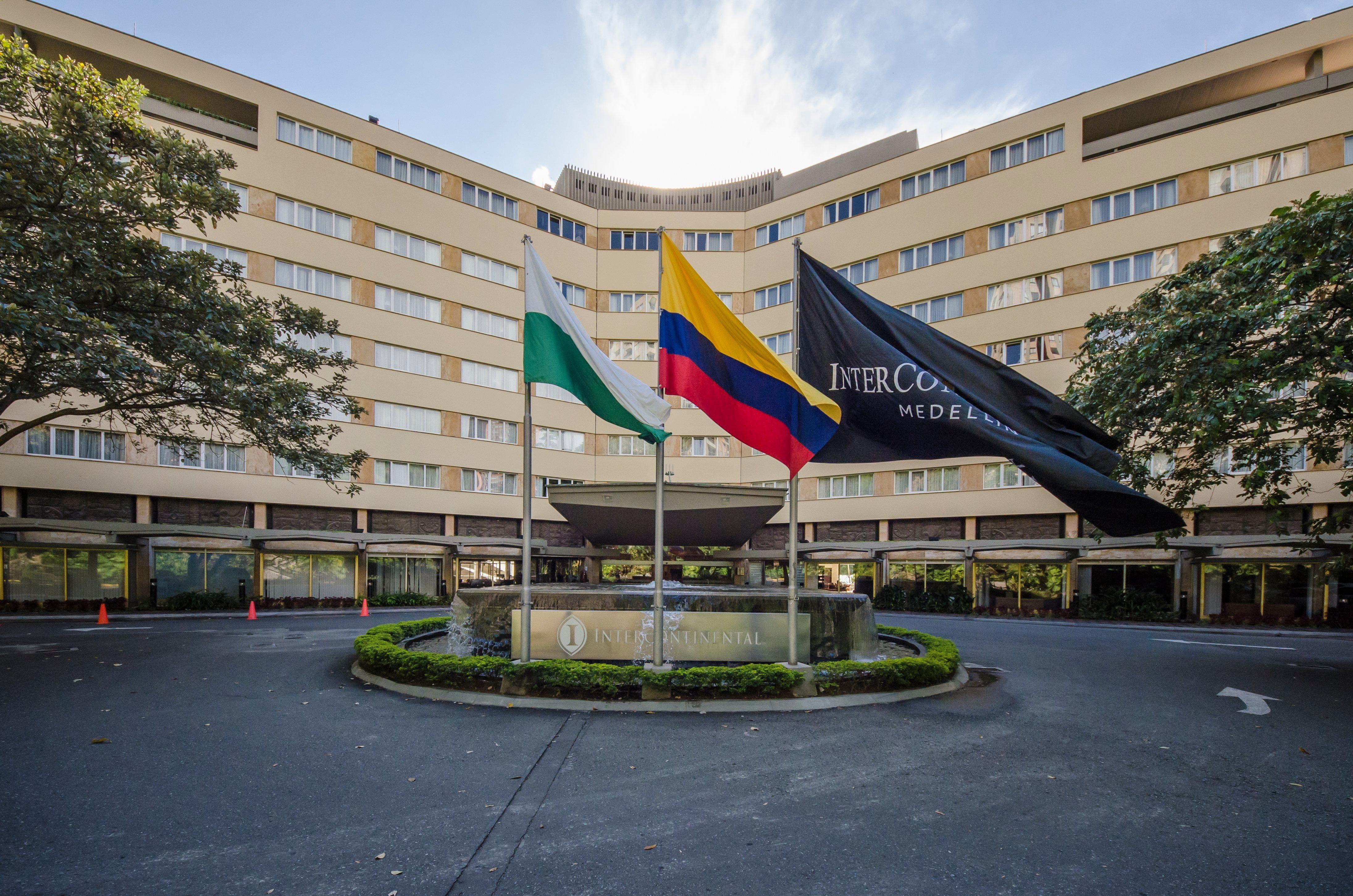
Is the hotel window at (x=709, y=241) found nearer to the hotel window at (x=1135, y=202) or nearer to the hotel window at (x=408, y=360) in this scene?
the hotel window at (x=408, y=360)

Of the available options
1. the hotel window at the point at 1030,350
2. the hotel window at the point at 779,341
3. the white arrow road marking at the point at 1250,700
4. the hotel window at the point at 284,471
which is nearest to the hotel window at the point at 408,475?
the hotel window at the point at 284,471

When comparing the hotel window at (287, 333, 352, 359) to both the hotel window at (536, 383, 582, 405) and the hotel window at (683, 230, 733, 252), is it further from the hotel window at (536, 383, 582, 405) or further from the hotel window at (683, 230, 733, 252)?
the hotel window at (683, 230, 733, 252)

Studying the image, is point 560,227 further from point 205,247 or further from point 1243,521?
point 1243,521

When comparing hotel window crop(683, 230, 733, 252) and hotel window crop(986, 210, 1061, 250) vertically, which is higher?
hotel window crop(683, 230, 733, 252)

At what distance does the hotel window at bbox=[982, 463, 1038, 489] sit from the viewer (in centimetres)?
2994

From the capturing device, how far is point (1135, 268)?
1106 inches

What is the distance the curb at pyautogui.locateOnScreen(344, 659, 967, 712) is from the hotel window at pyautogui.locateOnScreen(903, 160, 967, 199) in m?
30.8

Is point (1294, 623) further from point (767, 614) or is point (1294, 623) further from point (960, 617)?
point (767, 614)

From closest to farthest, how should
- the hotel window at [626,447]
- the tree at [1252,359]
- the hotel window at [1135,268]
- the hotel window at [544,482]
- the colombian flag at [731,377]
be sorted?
the colombian flag at [731,377] < the tree at [1252,359] < the hotel window at [1135,268] < the hotel window at [544,482] < the hotel window at [626,447]

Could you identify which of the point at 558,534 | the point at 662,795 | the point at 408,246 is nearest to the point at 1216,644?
the point at 662,795

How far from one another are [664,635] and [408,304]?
28.3 m

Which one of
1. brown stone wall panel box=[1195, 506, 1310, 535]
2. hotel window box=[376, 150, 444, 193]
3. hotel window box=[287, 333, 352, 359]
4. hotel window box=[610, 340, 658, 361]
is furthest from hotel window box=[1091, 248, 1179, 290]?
hotel window box=[287, 333, 352, 359]

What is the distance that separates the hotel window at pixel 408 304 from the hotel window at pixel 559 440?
25.6 ft

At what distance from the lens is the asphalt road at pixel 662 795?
4.38 meters
